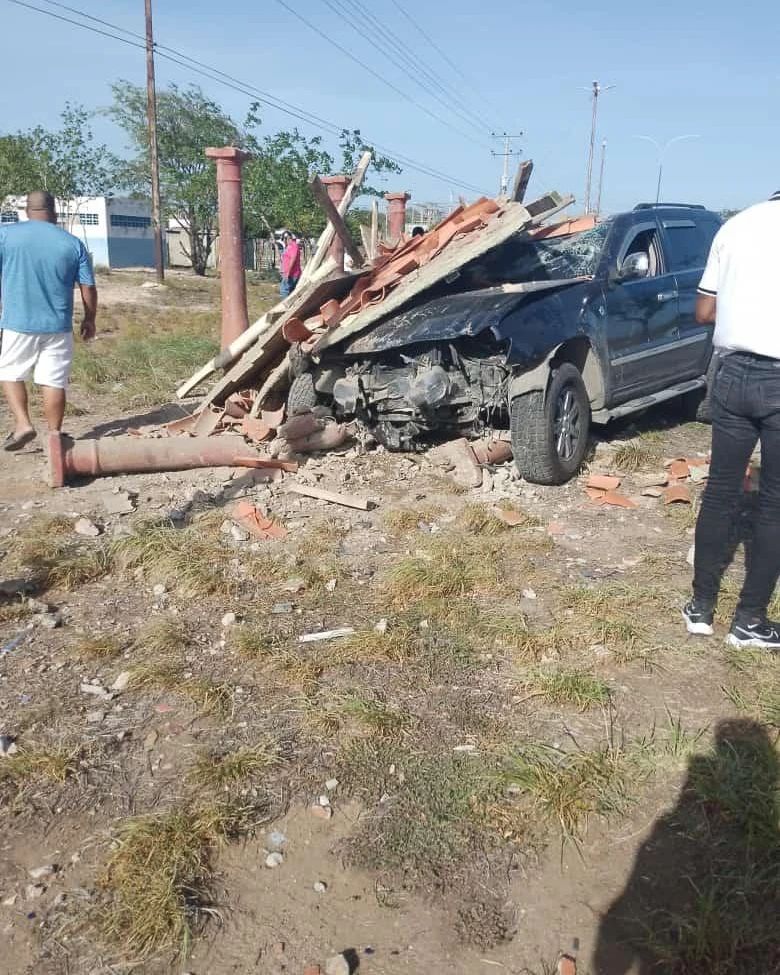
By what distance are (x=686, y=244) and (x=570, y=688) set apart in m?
5.35

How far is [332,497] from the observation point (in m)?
5.48

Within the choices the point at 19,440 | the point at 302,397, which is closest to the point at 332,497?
the point at 302,397

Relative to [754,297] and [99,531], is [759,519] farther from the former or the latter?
[99,531]

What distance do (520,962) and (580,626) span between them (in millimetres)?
1854

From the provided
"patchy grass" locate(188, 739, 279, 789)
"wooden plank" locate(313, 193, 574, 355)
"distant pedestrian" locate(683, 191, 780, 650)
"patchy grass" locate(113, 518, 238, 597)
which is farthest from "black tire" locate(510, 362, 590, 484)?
"patchy grass" locate(188, 739, 279, 789)

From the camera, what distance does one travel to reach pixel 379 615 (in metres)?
3.95

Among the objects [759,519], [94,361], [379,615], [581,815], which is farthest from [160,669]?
[94,361]

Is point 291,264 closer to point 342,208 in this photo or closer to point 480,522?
point 342,208

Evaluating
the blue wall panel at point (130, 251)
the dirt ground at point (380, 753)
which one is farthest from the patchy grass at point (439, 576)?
the blue wall panel at point (130, 251)

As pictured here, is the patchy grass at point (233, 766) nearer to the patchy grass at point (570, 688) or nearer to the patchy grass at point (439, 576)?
the patchy grass at point (570, 688)

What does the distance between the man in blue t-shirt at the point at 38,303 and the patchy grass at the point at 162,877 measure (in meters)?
4.40

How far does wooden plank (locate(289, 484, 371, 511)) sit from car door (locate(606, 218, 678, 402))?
7.47 feet

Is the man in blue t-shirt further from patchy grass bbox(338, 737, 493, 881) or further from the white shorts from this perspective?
patchy grass bbox(338, 737, 493, 881)

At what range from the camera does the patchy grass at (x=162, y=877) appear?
7.02 ft
